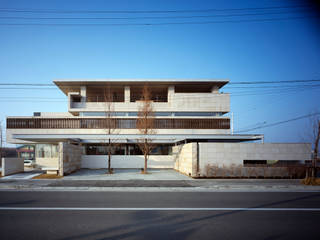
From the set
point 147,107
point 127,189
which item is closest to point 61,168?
point 127,189

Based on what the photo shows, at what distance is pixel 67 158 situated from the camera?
18.3 metres

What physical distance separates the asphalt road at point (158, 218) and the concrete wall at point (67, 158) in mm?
7643

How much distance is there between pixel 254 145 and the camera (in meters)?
16.4

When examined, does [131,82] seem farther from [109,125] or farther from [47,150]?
[47,150]

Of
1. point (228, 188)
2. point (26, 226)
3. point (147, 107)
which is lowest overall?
point (228, 188)

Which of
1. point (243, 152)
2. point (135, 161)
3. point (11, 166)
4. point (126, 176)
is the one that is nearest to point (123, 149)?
point (135, 161)

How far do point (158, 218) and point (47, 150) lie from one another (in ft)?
79.9

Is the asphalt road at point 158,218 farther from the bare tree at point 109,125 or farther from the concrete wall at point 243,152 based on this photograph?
the bare tree at point 109,125

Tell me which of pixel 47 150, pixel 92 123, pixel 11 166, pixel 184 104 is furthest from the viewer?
pixel 184 104

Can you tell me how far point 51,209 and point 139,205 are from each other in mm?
3189

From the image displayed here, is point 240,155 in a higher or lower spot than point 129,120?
lower

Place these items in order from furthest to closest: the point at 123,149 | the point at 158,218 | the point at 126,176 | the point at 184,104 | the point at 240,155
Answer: the point at 184,104 → the point at 123,149 → the point at 126,176 → the point at 240,155 → the point at 158,218

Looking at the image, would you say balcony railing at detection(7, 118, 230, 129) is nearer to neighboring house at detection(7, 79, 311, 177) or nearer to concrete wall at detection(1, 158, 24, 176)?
neighboring house at detection(7, 79, 311, 177)

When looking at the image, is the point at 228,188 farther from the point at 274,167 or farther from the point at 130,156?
the point at 130,156
